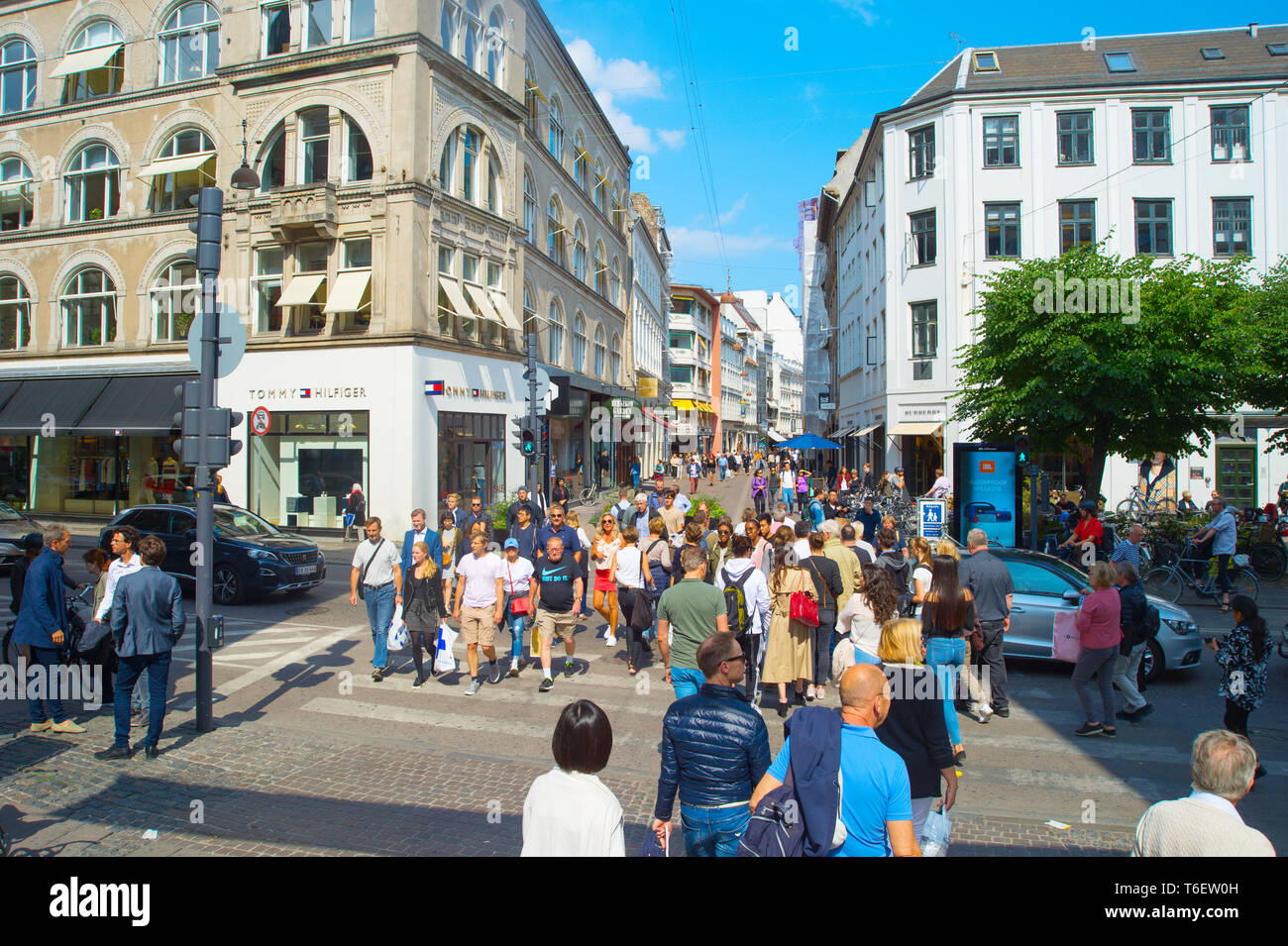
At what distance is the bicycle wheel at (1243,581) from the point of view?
44.9 ft

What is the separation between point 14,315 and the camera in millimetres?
27328

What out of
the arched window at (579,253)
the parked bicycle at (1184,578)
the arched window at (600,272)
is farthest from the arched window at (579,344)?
the parked bicycle at (1184,578)

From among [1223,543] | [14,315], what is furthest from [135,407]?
[1223,543]

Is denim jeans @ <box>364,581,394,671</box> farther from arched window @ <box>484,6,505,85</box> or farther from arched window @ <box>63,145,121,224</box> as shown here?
arched window @ <box>63,145,121,224</box>

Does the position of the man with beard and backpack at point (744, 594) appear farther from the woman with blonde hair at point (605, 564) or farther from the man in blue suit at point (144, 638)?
the man in blue suit at point (144, 638)

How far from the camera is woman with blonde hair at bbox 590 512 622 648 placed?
10.9 meters

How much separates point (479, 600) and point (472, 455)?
16.5 m

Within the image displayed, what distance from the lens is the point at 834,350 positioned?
190 ft

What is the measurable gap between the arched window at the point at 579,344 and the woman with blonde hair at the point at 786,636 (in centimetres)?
2772

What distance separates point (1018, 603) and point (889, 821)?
24.0 feet

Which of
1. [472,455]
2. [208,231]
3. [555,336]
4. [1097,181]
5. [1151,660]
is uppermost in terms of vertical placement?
[1097,181]

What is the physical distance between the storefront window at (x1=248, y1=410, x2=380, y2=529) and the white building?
20229 mm

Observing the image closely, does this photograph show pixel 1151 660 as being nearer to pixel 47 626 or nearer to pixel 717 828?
pixel 717 828

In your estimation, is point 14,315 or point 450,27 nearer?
point 450,27
